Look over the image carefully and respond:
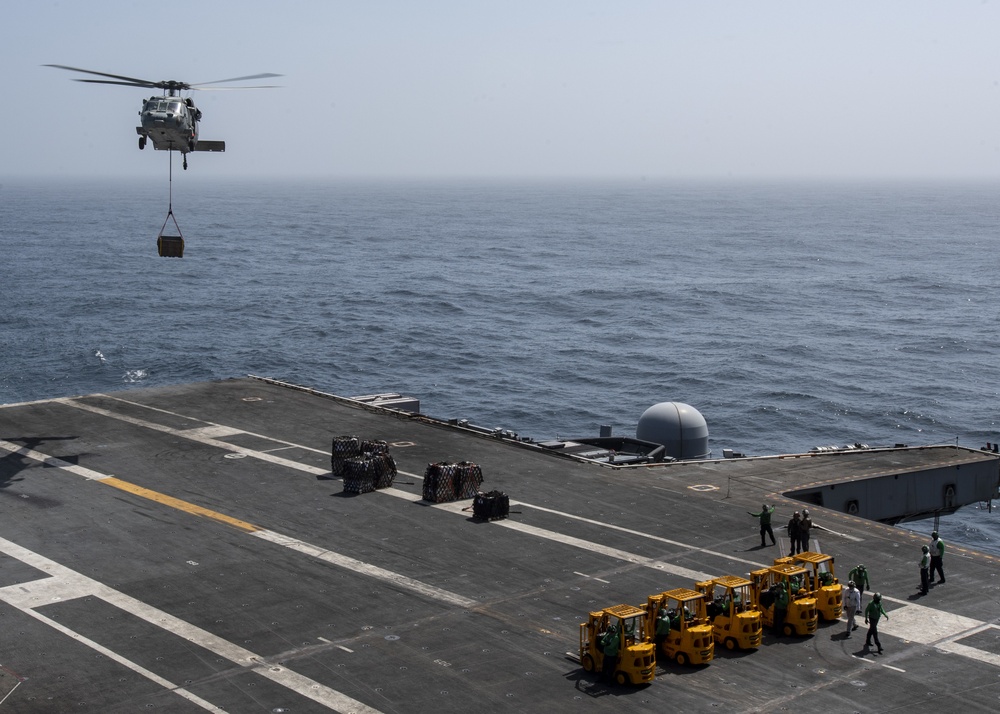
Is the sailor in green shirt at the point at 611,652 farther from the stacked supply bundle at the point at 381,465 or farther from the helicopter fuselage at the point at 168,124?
the helicopter fuselage at the point at 168,124

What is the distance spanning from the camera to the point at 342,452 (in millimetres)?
45000

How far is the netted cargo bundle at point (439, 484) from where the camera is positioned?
4191cm

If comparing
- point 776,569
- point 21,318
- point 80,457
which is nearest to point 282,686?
point 776,569

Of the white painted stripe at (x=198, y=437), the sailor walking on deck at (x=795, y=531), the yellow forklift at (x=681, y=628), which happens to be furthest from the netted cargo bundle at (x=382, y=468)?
the yellow forklift at (x=681, y=628)

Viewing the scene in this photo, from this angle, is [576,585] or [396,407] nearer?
[576,585]

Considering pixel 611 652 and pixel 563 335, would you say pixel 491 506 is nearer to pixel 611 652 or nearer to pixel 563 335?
pixel 611 652

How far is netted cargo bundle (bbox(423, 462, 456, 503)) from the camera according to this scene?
41.9 meters

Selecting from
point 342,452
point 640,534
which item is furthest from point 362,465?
point 640,534

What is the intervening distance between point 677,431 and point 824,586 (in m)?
24.6

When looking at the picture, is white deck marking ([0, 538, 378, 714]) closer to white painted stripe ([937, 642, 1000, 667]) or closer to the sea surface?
white painted stripe ([937, 642, 1000, 667])

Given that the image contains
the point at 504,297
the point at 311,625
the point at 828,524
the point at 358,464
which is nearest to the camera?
the point at 311,625

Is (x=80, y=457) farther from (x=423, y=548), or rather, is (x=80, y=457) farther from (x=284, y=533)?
(x=423, y=548)

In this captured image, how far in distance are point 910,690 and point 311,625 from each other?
15509 millimetres

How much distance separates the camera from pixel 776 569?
101ft
